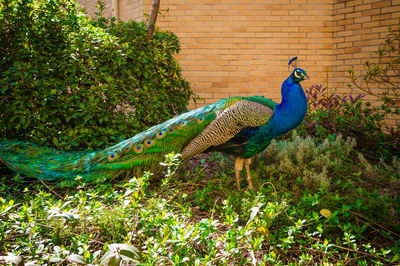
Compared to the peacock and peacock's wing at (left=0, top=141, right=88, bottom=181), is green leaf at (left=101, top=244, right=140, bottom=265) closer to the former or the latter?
the peacock

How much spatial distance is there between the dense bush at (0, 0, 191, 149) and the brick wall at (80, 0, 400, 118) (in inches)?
79.0

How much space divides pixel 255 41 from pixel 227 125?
3.53 meters

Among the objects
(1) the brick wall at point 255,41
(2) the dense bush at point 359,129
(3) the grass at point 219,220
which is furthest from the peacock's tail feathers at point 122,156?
(1) the brick wall at point 255,41

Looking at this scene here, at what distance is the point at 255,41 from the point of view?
574 centimetres

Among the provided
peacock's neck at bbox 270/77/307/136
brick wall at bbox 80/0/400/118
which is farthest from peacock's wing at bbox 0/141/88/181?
brick wall at bbox 80/0/400/118

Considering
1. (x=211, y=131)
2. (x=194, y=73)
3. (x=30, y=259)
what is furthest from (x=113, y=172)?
(x=194, y=73)

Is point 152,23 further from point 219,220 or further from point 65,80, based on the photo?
point 219,220

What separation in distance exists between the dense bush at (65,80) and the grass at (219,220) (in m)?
0.67

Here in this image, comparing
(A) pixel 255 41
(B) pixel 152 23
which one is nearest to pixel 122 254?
(B) pixel 152 23

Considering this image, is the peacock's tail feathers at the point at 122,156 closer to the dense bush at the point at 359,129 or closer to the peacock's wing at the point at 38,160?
the peacock's wing at the point at 38,160

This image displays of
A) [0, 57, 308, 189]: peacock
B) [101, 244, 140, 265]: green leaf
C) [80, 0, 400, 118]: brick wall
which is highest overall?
[80, 0, 400, 118]: brick wall

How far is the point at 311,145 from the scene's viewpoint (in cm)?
364

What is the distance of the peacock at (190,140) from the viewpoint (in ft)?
9.02

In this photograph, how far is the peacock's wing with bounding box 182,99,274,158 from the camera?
2.72m
